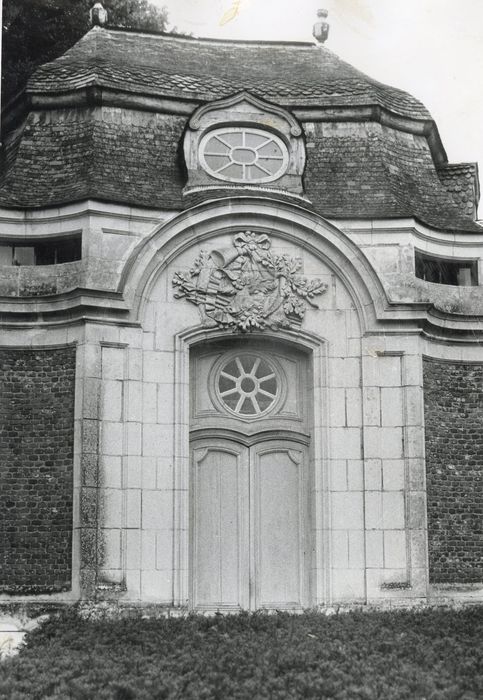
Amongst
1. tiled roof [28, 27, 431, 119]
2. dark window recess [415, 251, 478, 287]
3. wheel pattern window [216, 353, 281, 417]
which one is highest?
tiled roof [28, 27, 431, 119]

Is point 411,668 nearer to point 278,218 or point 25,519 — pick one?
point 25,519

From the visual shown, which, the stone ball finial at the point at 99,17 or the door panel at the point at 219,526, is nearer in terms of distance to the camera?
the door panel at the point at 219,526

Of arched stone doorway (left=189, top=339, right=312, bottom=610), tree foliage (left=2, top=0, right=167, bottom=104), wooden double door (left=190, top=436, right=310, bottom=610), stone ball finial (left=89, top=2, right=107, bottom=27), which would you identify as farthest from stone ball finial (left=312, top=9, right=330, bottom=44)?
wooden double door (left=190, top=436, right=310, bottom=610)

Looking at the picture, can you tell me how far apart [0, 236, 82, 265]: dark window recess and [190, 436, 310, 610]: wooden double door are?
128 inches

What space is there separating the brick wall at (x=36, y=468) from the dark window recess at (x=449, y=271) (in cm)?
539

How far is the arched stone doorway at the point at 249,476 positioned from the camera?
Result: 1612cm

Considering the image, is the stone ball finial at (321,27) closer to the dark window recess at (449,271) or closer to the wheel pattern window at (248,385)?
the dark window recess at (449,271)

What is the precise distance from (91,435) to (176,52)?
7303 millimetres

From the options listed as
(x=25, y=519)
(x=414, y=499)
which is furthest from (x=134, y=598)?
(x=414, y=499)

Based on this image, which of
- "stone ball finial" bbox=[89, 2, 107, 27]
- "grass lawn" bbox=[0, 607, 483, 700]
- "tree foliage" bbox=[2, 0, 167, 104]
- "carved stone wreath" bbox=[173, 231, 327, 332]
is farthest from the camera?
"tree foliage" bbox=[2, 0, 167, 104]

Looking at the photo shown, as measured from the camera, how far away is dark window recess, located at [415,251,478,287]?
1755 cm

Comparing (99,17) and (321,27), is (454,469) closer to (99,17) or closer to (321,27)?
(321,27)

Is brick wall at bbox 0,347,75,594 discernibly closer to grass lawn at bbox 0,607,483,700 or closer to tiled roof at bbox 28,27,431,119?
grass lawn at bbox 0,607,483,700

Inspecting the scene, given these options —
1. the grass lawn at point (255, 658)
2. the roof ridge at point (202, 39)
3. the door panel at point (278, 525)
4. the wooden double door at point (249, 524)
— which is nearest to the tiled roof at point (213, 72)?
the roof ridge at point (202, 39)
